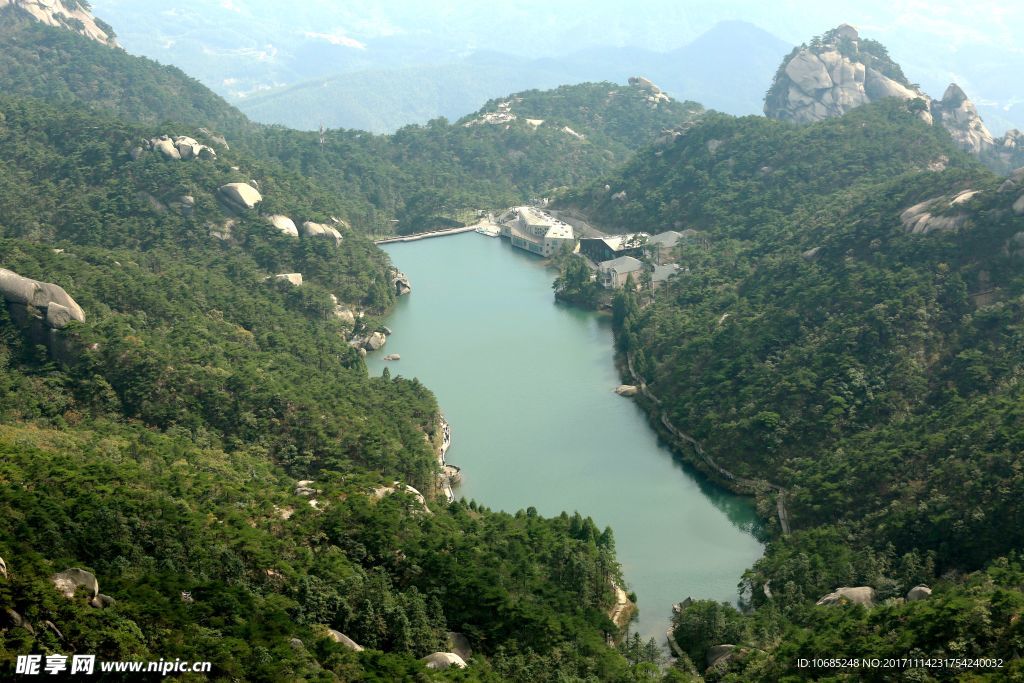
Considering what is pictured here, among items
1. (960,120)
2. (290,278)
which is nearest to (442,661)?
(290,278)

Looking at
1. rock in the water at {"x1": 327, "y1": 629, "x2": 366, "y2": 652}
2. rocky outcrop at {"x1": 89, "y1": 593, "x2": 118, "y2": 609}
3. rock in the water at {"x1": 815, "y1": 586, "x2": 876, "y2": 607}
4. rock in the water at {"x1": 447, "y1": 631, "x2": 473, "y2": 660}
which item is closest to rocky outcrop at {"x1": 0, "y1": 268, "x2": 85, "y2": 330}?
rocky outcrop at {"x1": 89, "y1": 593, "x2": 118, "y2": 609}

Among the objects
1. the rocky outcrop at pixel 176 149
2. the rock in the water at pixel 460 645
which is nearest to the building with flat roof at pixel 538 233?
the rocky outcrop at pixel 176 149

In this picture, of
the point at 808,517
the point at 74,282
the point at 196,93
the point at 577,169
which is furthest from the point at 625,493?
Result: the point at 196,93

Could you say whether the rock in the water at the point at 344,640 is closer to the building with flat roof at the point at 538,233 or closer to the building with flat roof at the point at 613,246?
the building with flat roof at the point at 613,246

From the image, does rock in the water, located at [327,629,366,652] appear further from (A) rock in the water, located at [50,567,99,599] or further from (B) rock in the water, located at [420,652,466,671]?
(A) rock in the water, located at [50,567,99,599]

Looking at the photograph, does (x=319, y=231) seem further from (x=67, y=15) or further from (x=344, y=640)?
(x=67, y=15)
